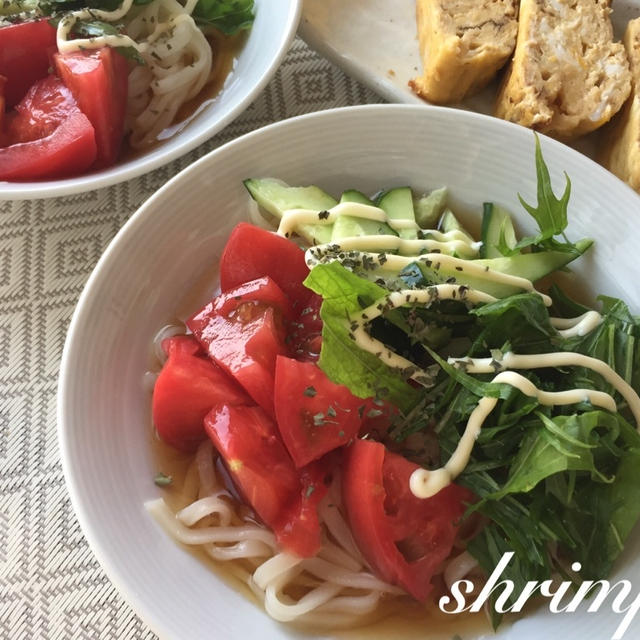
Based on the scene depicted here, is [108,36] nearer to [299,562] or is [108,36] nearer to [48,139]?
[48,139]

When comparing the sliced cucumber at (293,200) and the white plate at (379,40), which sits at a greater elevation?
the white plate at (379,40)

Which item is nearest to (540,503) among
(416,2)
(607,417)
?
(607,417)

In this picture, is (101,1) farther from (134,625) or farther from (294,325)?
(134,625)

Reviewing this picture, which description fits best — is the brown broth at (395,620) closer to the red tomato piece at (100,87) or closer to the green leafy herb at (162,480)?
the green leafy herb at (162,480)

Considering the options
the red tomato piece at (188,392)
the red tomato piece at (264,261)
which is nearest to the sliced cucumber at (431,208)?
the red tomato piece at (264,261)

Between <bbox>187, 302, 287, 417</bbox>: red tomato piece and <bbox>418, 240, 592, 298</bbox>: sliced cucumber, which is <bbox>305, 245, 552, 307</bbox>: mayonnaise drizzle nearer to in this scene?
<bbox>418, 240, 592, 298</bbox>: sliced cucumber
